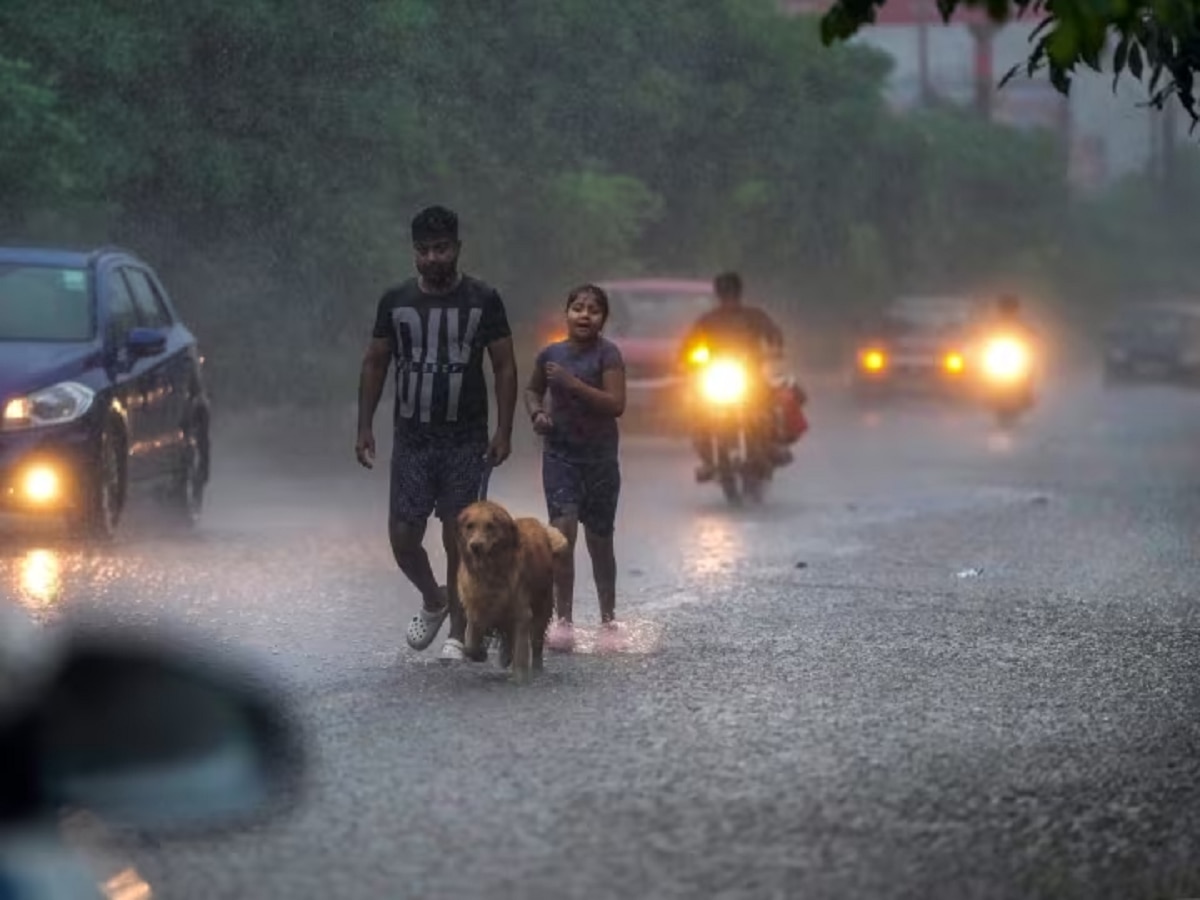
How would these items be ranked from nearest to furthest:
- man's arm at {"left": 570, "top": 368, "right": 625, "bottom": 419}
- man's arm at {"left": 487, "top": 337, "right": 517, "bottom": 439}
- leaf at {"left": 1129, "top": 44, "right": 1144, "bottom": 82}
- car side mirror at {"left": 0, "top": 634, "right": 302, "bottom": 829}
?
car side mirror at {"left": 0, "top": 634, "right": 302, "bottom": 829}, leaf at {"left": 1129, "top": 44, "right": 1144, "bottom": 82}, man's arm at {"left": 487, "top": 337, "right": 517, "bottom": 439}, man's arm at {"left": 570, "top": 368, "right": 625, "bottom": 419}

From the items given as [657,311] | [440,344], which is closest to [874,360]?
[657,311]

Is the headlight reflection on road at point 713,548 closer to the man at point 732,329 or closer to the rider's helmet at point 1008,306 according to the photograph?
the man at point 732,329

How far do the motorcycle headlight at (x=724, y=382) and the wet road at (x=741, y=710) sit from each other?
105cm

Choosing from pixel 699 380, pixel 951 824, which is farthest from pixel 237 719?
pixel 699 380

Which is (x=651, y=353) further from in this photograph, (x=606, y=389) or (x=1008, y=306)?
(x=606, y=389)

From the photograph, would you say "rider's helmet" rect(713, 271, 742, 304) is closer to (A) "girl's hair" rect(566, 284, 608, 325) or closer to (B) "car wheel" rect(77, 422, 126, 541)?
(B) "car wheel" rect(77, 422, 126, 541)

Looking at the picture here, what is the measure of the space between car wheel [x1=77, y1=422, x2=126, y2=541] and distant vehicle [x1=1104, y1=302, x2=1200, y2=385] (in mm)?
37637

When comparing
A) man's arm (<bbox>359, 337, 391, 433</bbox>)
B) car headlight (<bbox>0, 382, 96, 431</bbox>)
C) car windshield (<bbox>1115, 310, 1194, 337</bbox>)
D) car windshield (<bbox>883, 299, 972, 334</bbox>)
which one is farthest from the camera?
car windshield (<bbox>1115, 310, 1194, 337</bbox>)

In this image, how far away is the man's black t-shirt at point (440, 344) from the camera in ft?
38.0

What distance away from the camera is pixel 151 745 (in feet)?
30.6

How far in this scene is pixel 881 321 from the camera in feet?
132

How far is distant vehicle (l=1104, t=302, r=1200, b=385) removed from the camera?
173ft

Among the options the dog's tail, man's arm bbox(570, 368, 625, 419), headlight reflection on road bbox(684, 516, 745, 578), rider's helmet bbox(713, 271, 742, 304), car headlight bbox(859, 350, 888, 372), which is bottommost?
headlight reflection on road bbox(684, 516, 745, 578)

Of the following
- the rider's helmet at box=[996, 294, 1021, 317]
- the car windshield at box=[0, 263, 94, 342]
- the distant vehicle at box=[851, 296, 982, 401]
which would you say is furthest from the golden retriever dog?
the distant vehicle at box=[851, 296, 982, 401]
